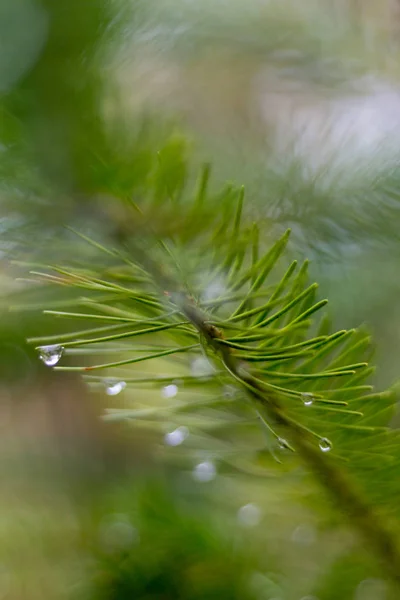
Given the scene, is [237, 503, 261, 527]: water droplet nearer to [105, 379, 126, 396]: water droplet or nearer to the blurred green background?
the blurred green background

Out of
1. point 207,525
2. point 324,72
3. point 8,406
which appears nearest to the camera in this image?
point 207,525

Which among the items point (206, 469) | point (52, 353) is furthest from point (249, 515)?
point (52, 353)

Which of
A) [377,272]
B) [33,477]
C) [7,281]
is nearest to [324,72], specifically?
[377,272]

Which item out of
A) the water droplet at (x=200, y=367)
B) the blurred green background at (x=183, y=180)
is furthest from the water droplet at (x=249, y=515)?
the water droplet at (x=200, y=367)

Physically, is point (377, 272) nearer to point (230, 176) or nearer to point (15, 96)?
point (230, 176)

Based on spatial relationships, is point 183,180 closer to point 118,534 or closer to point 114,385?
point 114,385

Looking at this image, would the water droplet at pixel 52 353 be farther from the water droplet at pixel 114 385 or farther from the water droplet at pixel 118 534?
the water droplet at pixel 118 534

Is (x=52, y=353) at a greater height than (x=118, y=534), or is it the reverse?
(x=52, y=353)

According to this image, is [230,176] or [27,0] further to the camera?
[230,176]
